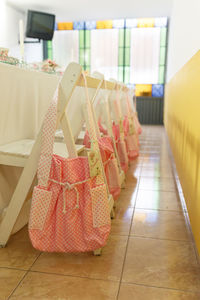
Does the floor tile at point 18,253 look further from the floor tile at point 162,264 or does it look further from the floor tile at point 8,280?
the floor tile at point 162,264

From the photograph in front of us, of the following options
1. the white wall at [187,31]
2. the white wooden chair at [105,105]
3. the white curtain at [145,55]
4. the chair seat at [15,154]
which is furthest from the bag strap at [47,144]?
the white curtain at [145,55]

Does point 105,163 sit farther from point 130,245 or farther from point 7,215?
point 7,215

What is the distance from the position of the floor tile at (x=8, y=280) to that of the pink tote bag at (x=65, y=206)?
126 mm

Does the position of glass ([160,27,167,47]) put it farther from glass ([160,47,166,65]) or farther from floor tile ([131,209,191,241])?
floor tile ([131,209,191,241])

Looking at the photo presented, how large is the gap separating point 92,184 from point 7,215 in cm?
43

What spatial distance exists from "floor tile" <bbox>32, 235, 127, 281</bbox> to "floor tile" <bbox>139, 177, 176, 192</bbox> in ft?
3.08

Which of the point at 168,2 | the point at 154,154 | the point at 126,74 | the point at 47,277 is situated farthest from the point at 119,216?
the point at 126,74

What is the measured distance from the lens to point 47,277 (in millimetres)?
1132

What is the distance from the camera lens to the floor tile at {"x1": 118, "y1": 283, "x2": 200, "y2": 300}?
1025mm

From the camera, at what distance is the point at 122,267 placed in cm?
120

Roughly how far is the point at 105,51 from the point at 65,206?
637cm

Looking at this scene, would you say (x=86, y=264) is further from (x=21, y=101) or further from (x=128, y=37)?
(x=128, y=37)

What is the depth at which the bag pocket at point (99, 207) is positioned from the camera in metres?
1.19

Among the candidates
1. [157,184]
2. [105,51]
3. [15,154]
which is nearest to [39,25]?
[105,51]
